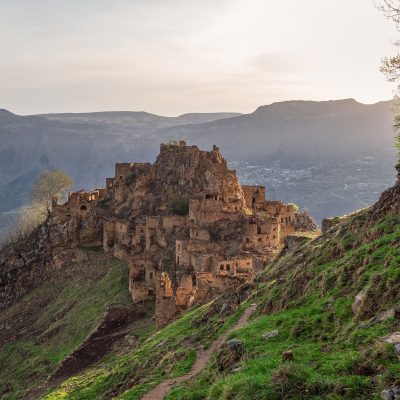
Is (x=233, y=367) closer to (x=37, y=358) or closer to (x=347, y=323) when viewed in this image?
(x=347, y=323)

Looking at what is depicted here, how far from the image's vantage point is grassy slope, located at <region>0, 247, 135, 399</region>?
51.4 metres

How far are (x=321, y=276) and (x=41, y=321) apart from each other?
4818cm

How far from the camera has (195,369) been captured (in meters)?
21.9

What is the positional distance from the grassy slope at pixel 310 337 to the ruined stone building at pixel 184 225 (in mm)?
13199

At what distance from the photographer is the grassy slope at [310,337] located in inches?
523

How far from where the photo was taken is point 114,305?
53.6m

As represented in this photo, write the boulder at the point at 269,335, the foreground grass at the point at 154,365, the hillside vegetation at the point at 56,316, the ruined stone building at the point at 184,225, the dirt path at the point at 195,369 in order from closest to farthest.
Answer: the boulder at the point at 269,335, the dirt path at the point at 195,369, the foreground grass at the point at 154,365, the ruined stone building at the point at 184,225, the hillside vegetation at the point at 56,316

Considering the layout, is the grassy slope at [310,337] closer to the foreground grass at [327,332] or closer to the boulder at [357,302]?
the foreground grass at [327,332]

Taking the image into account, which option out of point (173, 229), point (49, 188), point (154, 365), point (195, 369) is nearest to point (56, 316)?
point (173, 229)

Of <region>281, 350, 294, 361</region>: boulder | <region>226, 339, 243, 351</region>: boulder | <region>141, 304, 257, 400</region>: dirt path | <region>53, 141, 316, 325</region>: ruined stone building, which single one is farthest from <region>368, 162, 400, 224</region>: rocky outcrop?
<region>53, 141, 316, 325</region>: ruined stone building

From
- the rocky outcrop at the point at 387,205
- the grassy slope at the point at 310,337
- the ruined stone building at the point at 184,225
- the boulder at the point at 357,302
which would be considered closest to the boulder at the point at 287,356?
the grassy slope at the point at 310,337

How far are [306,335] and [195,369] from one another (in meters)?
5.63

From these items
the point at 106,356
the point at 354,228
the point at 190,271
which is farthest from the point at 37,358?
the point at 354,228

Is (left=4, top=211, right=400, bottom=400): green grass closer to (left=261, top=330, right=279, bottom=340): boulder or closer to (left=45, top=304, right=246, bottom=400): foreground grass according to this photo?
(left=45, top=304, right=246, bottom=400): foreground grass
